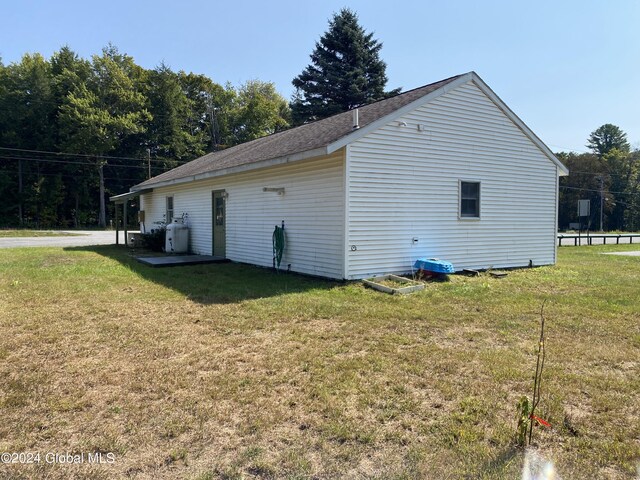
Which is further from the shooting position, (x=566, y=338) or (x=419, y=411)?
(x=566, y=338)

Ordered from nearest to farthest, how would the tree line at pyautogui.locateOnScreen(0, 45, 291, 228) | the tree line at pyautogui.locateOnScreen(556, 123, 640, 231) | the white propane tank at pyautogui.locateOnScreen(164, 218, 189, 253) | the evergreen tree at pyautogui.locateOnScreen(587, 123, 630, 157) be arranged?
the white propane tank at pyautogui.locateOnScreen(164, 218, 189, 253), the tree line at pyautogui.locateOnScreen(0, 45, 291, 228), the tree line at pyautogui.locateOnScreen(556, 123, 640, 231), the evergreen tree at pyautogui.locateOnScreen(587, 123, 630, 157)

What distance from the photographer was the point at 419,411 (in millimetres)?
3002

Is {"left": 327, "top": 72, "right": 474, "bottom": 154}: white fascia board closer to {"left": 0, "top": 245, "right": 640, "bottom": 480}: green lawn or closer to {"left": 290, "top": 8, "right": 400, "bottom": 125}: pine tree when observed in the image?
{"left": 0, "top": 245, "right": 640, "bottom": 480}: green lawn

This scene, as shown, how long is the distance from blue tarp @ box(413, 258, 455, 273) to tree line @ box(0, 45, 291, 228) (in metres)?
26.6

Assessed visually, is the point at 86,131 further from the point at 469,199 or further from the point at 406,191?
the point at 469,199

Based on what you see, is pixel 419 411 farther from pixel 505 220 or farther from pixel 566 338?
pixel 505 220

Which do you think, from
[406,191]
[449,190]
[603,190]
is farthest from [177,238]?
[603,190]

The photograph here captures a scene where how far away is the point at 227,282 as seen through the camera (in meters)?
8.45

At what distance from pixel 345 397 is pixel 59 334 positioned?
3.42 metres

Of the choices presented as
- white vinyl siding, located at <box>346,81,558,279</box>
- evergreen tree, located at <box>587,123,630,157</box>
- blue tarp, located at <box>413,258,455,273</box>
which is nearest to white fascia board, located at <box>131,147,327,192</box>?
white vinyl siding, located at <box>346,81,558,279</box>

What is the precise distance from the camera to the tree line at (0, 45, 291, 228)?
36.2 metres

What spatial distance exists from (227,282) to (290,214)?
224 centimetres

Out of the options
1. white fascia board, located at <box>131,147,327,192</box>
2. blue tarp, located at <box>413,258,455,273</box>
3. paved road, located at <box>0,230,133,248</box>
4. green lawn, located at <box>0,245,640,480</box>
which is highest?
white fascia board, located at <box>131,147,327,192</box>

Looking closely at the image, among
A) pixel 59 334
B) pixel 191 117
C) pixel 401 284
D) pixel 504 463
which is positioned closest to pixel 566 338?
pixel 504 463
